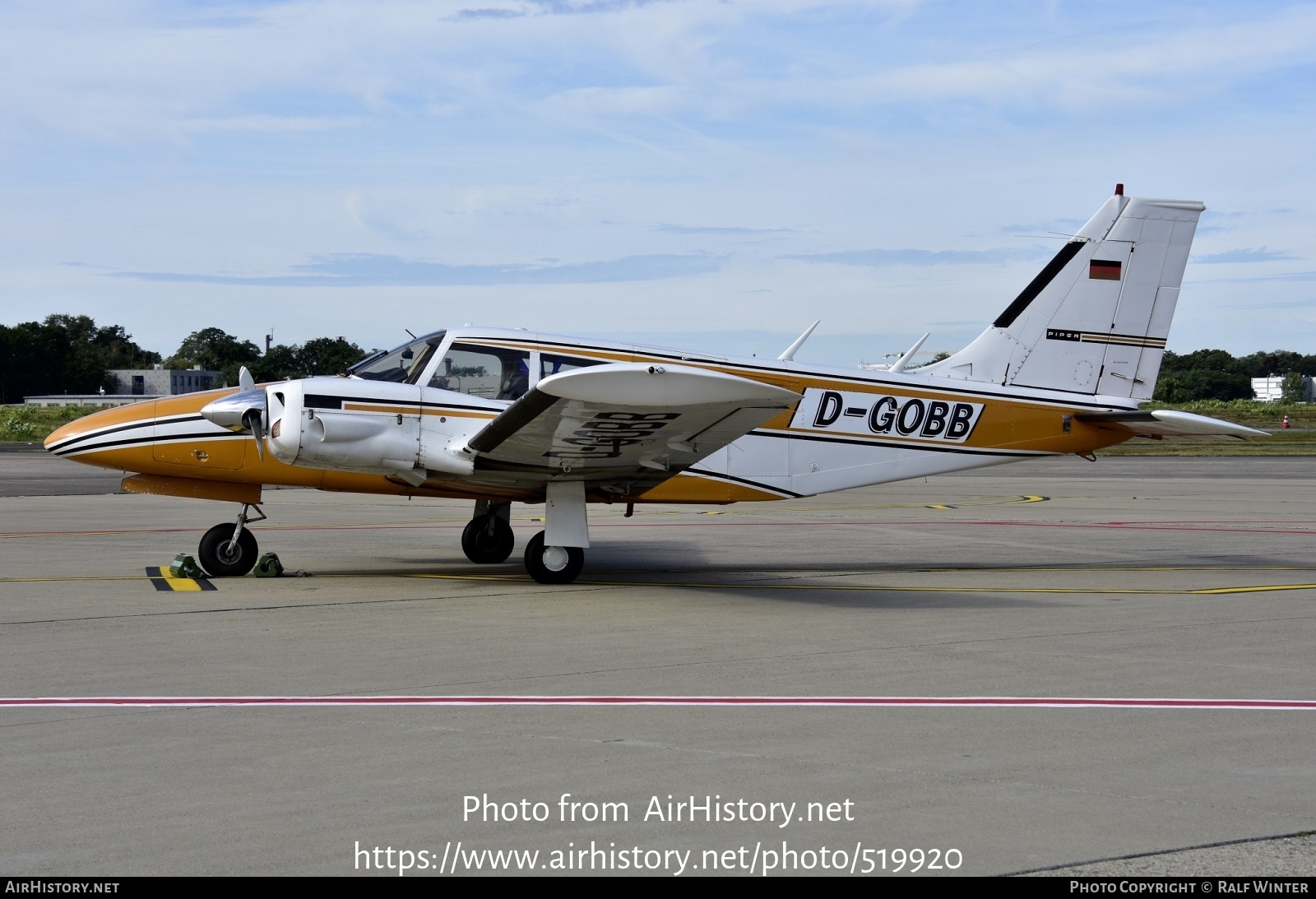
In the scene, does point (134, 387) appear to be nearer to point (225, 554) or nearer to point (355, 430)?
point (225, 554)

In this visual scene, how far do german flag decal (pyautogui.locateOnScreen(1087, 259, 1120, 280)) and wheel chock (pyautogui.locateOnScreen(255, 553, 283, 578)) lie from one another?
10.4 m

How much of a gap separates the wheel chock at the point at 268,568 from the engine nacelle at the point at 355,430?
1.35 m

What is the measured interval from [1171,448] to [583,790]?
54.2m

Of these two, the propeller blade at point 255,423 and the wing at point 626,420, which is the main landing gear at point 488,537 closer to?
the wing at point 626,420

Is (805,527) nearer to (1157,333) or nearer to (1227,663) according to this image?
(1157,333)

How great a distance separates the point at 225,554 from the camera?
13.1m

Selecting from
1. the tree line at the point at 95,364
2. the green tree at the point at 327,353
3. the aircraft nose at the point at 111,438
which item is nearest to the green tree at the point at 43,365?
the tree line at the point at 95,364

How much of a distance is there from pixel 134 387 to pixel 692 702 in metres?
102

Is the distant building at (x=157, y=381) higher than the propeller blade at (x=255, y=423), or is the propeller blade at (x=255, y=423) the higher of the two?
the propeller blade at (x=255, y=423)

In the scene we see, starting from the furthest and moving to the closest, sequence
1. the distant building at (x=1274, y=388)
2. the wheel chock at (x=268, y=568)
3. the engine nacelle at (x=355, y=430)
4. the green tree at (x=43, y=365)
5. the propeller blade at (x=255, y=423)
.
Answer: the distant building at (x=1274, y=388) < the green tree at (x=43, y=365) < the wheel chock at (x=268, y=568) < the propeller blade at (x=255, y=423) < the engine nacelle at (x=355, y=430)

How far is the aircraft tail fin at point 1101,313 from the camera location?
596 inches

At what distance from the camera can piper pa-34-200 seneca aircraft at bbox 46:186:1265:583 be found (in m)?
11.8

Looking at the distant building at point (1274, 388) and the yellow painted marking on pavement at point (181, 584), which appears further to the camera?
the distant building at point (1274, 388)

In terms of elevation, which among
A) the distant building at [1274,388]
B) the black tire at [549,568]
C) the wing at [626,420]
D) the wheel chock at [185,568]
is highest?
→ the wing at [626,420]
